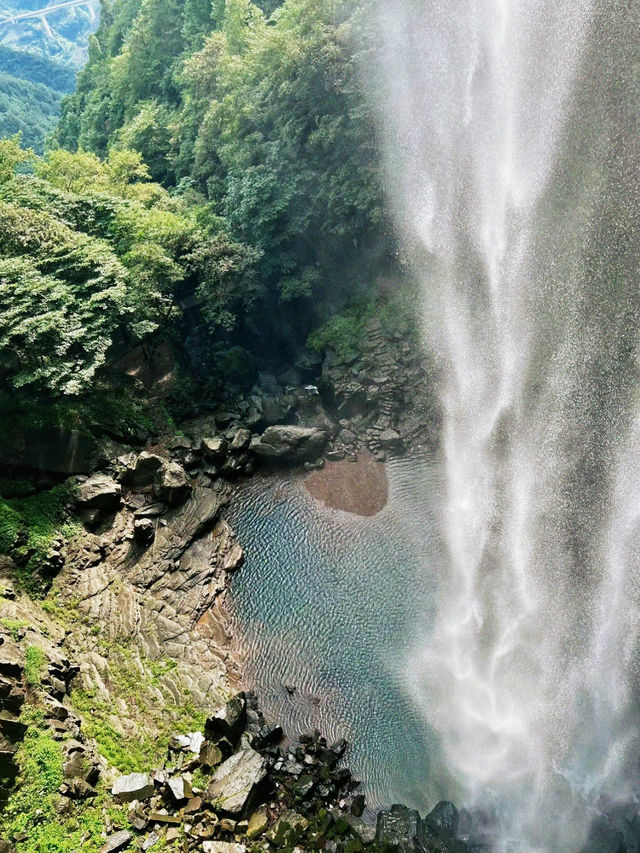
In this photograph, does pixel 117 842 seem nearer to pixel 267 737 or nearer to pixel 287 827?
pixel 287 827

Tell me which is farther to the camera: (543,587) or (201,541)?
(201,541)

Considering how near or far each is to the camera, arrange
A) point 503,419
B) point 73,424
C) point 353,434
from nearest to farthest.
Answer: point 73,424, point 503,419, point 353,434

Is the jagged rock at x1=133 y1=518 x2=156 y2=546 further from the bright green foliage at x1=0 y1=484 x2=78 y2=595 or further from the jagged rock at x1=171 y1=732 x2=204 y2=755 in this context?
the jagged rock at x1=171 y1=732 x2=204 y2=755

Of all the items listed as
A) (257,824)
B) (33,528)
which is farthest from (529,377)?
(33,528)

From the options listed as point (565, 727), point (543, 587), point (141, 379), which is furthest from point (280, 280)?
point (565, 727)

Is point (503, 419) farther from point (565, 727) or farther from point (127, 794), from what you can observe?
point (127, 794)
